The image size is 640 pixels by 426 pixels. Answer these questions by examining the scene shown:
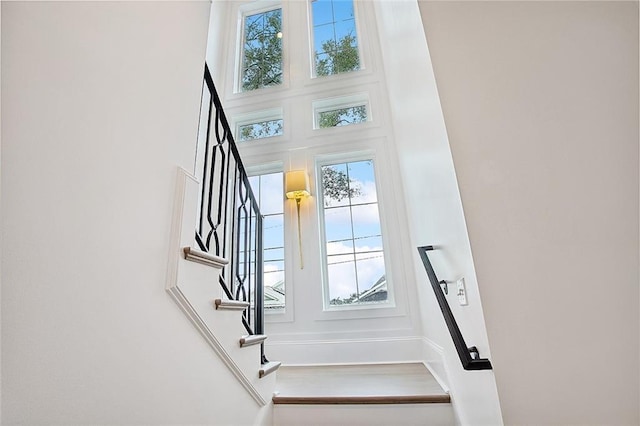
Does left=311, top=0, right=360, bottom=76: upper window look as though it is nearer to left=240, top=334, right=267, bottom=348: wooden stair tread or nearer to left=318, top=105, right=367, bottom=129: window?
left=318, top=105, right=367, bottom=129: window

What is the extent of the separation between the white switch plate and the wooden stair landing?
73 cm

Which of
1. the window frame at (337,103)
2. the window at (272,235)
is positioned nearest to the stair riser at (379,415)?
the window at (272,235)

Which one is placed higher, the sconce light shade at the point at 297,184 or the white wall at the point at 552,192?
the sconce light shade at the point at 297,184

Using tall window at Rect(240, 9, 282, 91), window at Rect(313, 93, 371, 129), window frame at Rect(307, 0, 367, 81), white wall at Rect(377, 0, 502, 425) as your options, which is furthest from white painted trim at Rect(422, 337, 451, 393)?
tall window at Rect(240, 9, 282, 91)

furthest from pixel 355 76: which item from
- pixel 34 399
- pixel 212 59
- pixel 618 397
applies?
pixel 34 399

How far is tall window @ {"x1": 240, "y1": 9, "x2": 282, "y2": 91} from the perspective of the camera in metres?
4.18

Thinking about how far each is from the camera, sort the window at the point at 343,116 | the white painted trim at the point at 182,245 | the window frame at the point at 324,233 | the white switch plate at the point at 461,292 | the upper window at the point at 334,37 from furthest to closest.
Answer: the upper window at the point at 334,37
the window at the point at 343,116
the window frame at the point at 324,233
the white switch plate at the point at 461,292
the white painted trim at the point at 182,245

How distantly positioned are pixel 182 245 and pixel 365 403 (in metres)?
1.32

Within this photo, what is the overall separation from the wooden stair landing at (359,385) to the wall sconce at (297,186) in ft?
3.87

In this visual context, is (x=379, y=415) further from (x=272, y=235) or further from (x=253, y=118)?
(x=253, y=118)

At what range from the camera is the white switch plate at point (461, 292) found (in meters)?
1.31

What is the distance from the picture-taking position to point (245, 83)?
423 centimetres

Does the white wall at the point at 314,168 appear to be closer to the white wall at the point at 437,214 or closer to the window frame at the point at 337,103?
the window frame at the point at 337,103

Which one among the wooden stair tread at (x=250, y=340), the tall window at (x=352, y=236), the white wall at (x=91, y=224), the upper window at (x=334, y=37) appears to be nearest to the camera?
the white wall at (x=91, y=224)
